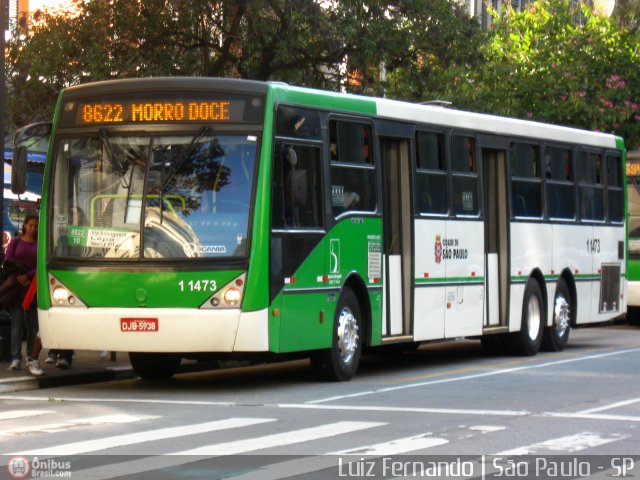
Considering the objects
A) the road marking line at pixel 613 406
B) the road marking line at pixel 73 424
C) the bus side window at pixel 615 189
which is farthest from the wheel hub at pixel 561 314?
the road marking line at pixel 73 424

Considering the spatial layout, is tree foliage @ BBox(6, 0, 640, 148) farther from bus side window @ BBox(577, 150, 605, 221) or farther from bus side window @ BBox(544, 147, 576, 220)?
bus side window @ BBox(544, 147, 576, 220)

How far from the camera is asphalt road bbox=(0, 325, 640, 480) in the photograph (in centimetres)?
947

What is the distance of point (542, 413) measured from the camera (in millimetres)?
12539

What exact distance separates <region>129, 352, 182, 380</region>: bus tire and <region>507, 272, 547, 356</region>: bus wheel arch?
5.63 metres

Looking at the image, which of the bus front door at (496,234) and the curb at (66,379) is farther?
the bus front door at (496,234)

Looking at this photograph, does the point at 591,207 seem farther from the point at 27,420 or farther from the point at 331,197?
the point at 27,420

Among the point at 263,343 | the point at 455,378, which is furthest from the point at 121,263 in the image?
the point at 455,378

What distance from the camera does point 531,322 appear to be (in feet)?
67.0

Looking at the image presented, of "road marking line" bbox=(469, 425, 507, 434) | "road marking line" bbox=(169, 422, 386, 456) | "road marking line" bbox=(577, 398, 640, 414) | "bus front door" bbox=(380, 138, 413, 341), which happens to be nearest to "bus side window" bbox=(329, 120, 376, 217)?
"bus front door" bbox=(380, 138, 413, 341)

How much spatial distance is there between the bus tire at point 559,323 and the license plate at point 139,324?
8427 millimetres

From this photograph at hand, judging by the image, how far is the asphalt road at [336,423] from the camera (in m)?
9.47

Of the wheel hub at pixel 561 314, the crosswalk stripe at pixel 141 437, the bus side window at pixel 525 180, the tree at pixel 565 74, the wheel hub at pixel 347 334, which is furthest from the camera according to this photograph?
the tree at pixel 565 74

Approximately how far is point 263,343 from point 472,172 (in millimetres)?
5607

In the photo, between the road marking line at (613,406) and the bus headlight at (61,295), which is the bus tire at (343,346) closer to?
the bus headlight at (61,295)
